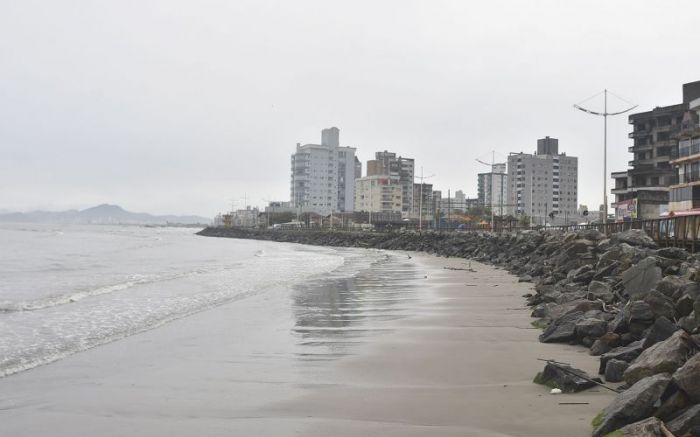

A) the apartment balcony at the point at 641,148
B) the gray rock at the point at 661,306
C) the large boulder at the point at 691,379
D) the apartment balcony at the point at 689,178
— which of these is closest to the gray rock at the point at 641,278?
the gray rock at the point at 661,306

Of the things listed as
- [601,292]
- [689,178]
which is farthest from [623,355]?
[689,178]

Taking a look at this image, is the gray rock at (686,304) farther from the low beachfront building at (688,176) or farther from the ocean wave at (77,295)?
the low beachfront building at (688,176)

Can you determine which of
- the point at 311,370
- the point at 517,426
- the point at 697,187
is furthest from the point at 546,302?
the point at 697,187

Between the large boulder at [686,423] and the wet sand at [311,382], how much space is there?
0.96 meters

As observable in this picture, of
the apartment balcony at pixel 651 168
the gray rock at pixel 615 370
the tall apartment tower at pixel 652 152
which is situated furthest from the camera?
the apartment balcony at pixel 651 168

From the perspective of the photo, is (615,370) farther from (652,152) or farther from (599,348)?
(652,152)

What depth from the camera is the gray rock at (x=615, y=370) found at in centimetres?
651

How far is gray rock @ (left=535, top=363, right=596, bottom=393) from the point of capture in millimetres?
6288

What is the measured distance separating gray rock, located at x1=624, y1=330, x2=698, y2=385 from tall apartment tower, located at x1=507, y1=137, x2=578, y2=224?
539ft

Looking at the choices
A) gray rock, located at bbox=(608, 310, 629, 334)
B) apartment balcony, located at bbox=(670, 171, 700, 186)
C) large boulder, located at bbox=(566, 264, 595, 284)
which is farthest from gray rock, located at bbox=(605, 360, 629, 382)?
apartment balcony, located at bbox=(670, 171, 700, 186)

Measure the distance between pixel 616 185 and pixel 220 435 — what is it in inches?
3205

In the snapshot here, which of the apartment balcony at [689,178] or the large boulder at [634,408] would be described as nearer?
the large boulder at [634,408]

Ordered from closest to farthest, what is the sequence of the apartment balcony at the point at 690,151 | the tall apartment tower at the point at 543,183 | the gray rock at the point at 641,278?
the gray rock at the point at 641,278, the apartment balcony at the point at 690,151, the tall apartment tower at the point at 543,183

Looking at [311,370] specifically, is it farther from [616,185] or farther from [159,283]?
[616,185]
